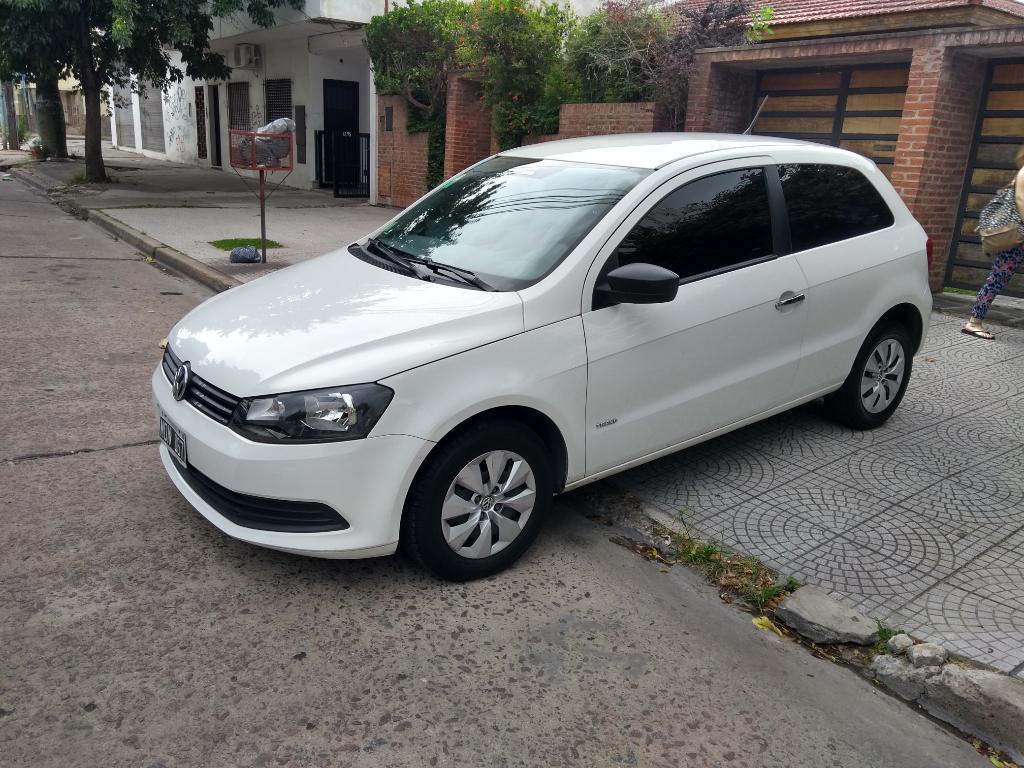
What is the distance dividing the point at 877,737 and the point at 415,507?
177cm

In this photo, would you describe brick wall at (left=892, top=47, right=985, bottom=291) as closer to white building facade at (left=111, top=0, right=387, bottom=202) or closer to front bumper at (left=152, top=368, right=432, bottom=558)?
front bumper at (left=152, top=368, right=432, bottom=558)

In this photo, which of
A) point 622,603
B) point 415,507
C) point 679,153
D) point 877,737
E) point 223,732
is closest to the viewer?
point 223,732

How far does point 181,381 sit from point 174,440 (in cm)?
26

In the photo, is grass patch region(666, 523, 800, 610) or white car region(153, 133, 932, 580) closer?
white car region(153, 133, 932, 580)

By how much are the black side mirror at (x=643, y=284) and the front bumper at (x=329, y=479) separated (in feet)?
3.50

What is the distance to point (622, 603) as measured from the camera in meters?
3.38

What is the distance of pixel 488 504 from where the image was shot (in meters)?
3.37

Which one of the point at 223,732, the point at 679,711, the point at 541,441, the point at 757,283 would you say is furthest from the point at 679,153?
the point at 223,732

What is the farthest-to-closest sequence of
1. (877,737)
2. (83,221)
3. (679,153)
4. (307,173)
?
(307,173), (83,221), (679,153), (877,737)

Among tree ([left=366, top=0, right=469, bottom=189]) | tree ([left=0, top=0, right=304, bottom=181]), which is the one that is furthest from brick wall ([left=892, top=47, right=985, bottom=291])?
tree ([left=0, top=0, right=304, bottom=181])

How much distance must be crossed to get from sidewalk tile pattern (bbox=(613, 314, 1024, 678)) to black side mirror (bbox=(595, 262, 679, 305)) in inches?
46.3

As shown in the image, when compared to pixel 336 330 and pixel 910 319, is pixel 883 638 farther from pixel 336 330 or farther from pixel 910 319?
pixel 910 319

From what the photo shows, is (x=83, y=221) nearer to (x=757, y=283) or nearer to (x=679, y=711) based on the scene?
(x=757, y=283)

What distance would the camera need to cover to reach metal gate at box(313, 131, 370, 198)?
20719 mm
